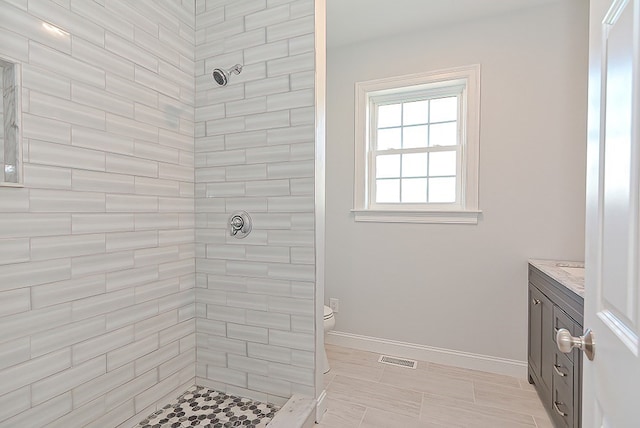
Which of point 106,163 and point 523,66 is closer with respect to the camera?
point 106,163

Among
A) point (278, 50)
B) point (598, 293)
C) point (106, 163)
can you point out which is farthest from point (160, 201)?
point (598, 293)

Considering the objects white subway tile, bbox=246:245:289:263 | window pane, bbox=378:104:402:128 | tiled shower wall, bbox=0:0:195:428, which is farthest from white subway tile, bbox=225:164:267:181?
window pane, bbox=378:104:402:128

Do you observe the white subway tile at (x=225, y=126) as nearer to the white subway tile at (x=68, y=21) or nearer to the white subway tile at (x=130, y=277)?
the white subway tile at (x=68, y=21)

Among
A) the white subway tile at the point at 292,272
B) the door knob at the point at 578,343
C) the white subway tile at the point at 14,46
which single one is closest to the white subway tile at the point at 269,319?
the white subway tile at the point at 292,272

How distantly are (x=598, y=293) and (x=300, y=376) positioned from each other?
1.39 meters

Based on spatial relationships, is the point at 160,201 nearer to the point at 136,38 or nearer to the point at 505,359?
the point at 136,38

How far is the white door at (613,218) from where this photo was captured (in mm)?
541

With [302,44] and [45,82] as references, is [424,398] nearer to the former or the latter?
[302,44]

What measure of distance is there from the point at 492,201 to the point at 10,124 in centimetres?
267

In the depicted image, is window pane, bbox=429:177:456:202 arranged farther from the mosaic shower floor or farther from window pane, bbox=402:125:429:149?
the mosaic shower floor

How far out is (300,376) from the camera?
1677 mm

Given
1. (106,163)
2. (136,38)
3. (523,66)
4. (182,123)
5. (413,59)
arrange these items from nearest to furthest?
(106,163) → (136,38) → (182,123) → (523,66) → (413,59)

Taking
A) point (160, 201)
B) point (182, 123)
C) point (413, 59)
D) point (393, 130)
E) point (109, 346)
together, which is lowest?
point (109, 346)

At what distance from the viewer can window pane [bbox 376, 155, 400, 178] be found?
8.99 ft
